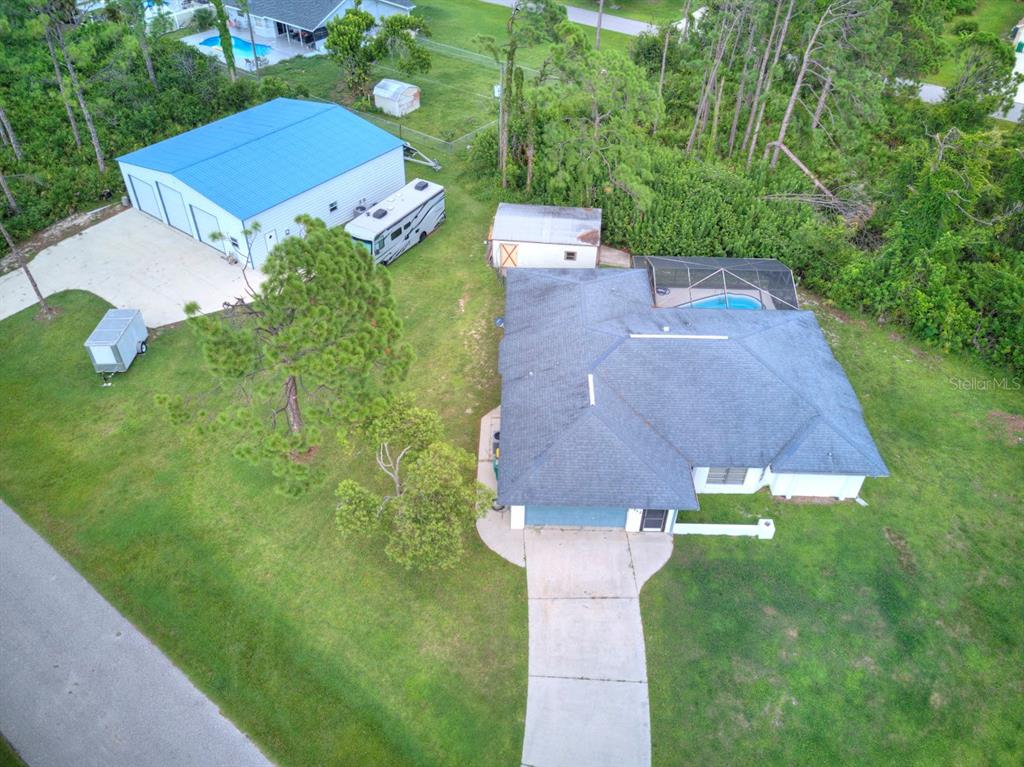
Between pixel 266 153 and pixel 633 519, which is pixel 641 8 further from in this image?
pixel 633 519

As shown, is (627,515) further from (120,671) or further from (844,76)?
(844,76)

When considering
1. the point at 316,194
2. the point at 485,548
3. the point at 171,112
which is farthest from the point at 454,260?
the point at 171,112

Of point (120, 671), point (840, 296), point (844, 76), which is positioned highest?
point (844, 76)

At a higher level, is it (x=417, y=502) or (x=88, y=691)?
(x=417, y=502)

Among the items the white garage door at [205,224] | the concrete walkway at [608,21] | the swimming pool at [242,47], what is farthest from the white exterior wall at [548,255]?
the concrete walkway at [608,21]

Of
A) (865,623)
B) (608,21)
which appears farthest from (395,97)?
(865,623)

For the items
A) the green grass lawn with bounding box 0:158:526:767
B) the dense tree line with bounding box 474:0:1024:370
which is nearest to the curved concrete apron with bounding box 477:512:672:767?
the green grass lawn with bounding box 0:158:526:767
